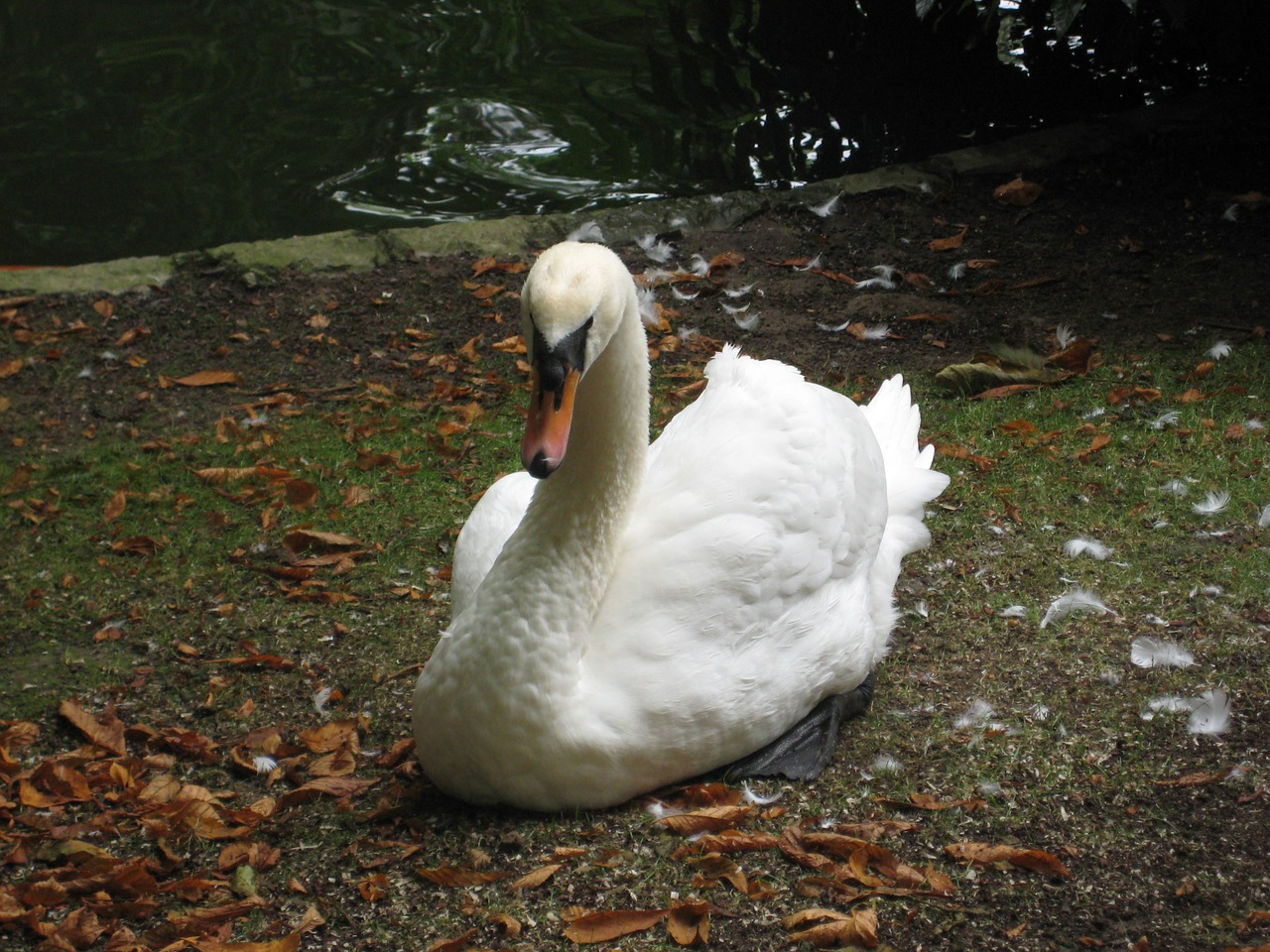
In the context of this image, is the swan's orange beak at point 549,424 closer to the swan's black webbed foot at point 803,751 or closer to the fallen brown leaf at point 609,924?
the fallen brown leaf at point 609,924

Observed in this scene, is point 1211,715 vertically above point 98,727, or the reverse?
point 1211,715

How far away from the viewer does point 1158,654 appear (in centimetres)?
365

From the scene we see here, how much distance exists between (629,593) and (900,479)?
137 cm

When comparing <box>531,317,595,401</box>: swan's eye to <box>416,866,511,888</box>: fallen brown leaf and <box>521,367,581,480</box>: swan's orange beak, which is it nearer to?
<box>521,367,581,480</box>: swan's orange beak

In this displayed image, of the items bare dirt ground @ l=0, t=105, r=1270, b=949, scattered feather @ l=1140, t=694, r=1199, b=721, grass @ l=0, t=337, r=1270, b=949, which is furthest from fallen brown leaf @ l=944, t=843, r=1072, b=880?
bare dirt ground @ l=0, t=105, r=1270, b=949

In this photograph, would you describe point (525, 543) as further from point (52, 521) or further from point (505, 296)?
point (505, 296)

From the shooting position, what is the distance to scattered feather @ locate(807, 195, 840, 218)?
7.05 meters

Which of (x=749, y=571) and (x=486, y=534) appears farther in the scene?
(x=486, y=534)

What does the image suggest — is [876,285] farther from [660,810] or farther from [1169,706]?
[660,810]

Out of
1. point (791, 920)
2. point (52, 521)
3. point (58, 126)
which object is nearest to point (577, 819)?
point (791, 920)

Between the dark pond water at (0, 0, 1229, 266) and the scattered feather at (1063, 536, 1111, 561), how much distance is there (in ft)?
14.9

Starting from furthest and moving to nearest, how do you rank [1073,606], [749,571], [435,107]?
[435,107]
[1073,606]
[749,571]

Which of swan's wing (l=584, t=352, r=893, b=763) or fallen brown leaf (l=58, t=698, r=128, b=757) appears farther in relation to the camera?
fallen brown leaf (l=58, t=698, r=128, b=757)

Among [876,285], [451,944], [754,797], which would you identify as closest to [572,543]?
[754,797]
